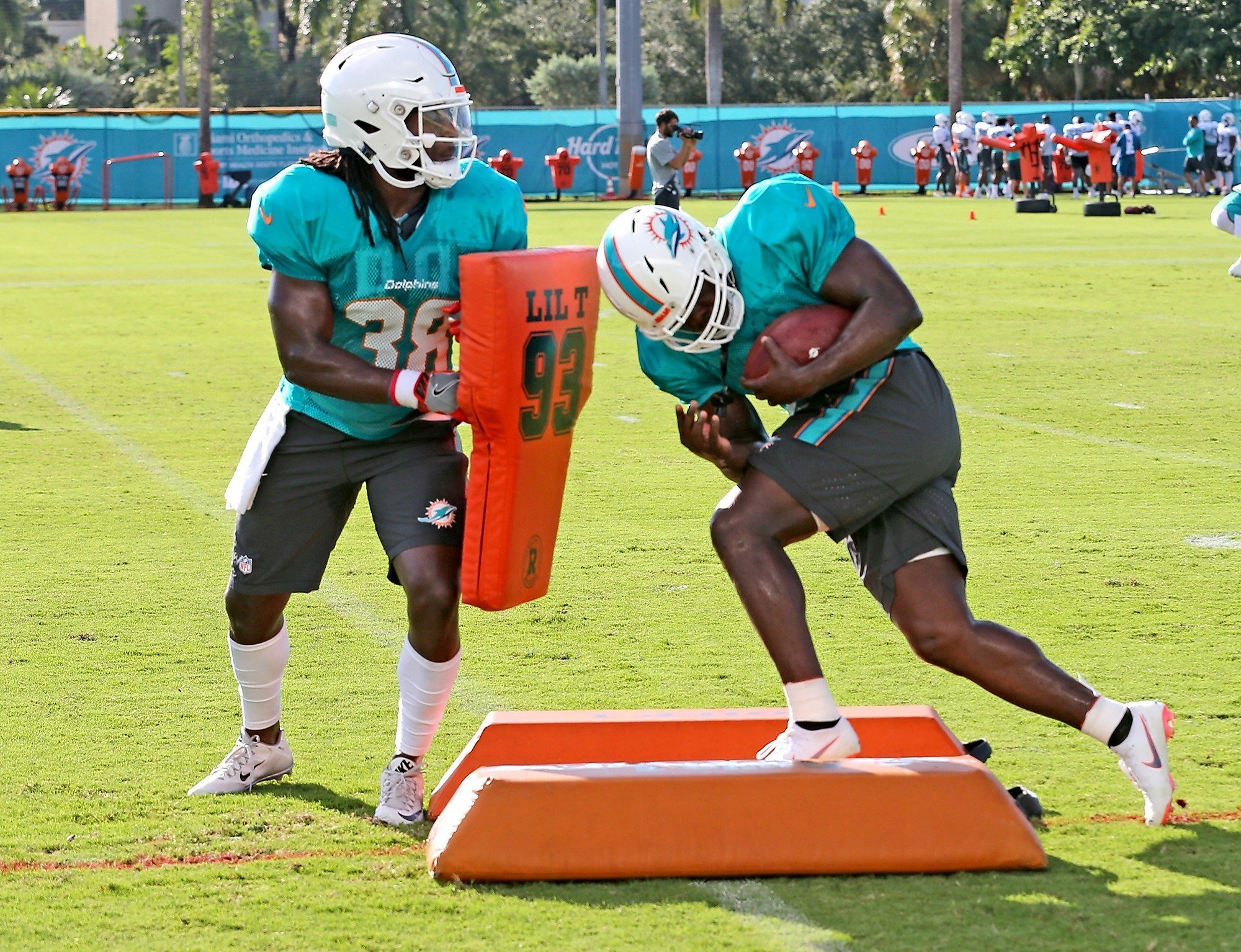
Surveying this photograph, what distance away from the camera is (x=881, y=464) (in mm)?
3703

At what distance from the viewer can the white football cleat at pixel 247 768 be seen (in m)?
4.15

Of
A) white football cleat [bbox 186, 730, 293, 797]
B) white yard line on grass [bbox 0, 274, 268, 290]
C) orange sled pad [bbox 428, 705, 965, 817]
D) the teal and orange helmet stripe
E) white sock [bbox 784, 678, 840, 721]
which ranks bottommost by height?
white football cleat [bbox 186, 730, 293, 797]

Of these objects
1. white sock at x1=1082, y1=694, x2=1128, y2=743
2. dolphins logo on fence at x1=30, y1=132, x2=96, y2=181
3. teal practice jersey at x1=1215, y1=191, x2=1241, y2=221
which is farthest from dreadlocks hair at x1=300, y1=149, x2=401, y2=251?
dolphins logo on fence at x1=30, y1=132, x2=96, y2=181

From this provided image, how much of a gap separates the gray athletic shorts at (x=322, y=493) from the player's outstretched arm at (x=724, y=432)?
22.3 inches

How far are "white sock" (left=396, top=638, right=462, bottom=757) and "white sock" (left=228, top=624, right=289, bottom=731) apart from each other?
1.31 ft

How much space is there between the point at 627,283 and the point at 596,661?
1.81 metres

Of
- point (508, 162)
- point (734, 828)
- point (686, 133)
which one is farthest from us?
point (508, 162)

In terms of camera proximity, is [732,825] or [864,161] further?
[864,161]

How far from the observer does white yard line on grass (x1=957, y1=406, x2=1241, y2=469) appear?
812 centimetres

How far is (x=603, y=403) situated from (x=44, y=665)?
546 centimetres

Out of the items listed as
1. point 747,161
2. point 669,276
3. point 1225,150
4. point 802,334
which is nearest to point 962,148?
point 747,161

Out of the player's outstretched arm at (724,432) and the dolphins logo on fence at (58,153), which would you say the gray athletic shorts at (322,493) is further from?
the dolphins logo on fence at (58,153)

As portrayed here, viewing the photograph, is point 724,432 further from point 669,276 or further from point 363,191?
point 363,191

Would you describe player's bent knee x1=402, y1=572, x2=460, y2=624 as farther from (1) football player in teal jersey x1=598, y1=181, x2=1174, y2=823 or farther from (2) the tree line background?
(2) the tree line background
